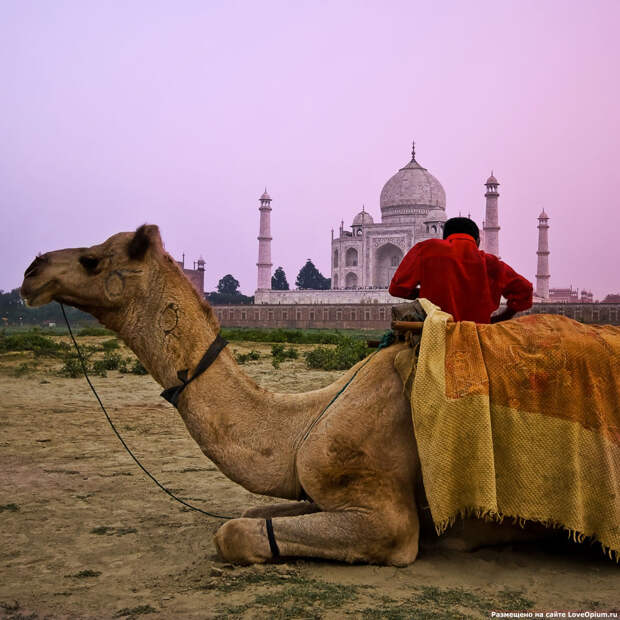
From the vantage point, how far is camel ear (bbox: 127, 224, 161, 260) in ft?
9.84

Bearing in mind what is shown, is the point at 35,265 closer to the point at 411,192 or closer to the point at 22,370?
the point at 22,370

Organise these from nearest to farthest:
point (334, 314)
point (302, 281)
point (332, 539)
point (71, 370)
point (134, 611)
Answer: point (134, 611) → point (332, 539) → point (71, 370) → point (334, 314) → point (302, 281)

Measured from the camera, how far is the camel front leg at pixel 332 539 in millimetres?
2787

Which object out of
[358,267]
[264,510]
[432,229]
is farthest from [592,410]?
[358,267]

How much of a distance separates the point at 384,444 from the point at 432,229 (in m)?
48.8

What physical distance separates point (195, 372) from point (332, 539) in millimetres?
835

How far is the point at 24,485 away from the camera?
429 centimetres

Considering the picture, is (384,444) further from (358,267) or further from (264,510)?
(358,267)

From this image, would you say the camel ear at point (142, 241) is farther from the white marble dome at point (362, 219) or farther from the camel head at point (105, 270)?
the white marble dome at point (362, 219)

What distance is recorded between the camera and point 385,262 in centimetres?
5612

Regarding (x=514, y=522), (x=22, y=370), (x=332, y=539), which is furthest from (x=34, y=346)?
(x=514, y=522)

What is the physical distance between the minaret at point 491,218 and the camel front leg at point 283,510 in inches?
1883

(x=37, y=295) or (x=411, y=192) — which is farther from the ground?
(x=411, y=192)

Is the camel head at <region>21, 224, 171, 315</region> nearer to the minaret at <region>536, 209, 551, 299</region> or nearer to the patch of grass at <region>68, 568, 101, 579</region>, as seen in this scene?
the patch of grass at <region>68, 568, 101, 579</region>
